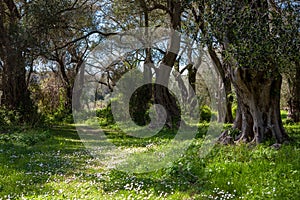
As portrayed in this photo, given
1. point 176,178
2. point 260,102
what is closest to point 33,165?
point 176,178

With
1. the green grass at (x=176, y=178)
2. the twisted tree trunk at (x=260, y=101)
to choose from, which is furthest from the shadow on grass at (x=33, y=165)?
the twisted tree trunk at (x=260, y=101)

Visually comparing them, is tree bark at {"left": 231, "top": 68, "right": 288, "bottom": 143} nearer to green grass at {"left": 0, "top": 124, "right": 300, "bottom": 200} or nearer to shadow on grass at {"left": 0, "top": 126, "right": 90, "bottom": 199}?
green grass at {"left": 0, "top": 124, "right": 300, "bottom": 200}

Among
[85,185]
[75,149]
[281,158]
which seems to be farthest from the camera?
[75,149]

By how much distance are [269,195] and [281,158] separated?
2.46 metres

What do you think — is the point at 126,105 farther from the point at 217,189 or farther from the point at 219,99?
the point at 217,189

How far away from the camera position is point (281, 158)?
7.36 metres

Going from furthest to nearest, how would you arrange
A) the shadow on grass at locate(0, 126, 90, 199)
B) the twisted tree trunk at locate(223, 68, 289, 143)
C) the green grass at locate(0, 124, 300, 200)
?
the twisted tree trunk at locate(223, 68, 289, 143)
the shadow on grass at locate(0, 126, 90, 199)
the green grass at locate(0, 124, 300, 200)

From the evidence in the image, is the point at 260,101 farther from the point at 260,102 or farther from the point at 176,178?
the point at 176,178

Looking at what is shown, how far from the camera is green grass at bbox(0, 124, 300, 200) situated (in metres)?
5.67

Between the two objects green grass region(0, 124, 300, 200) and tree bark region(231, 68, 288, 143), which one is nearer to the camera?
green grass region(0, 124, 300, 200)

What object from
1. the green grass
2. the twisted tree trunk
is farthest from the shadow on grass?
the twisted tree trunk

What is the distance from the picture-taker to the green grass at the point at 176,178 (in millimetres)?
5668

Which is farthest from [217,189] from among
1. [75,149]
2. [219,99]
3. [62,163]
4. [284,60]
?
[219,99]

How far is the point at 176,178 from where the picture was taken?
22.5 feet
